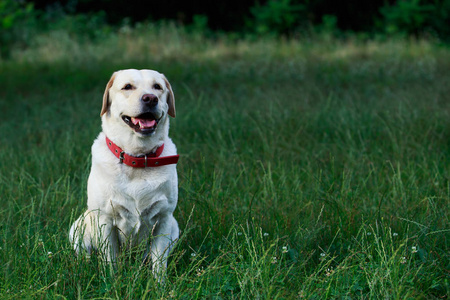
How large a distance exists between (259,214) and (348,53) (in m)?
9.42

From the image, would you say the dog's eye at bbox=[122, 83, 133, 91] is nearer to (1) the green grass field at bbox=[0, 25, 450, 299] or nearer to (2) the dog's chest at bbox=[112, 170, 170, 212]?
(2) the dog's chest at bbox=[112, 170, 170, 212]

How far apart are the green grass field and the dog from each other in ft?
0.45

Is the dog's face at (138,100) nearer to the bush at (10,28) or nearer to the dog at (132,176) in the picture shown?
the dog at (132,176)

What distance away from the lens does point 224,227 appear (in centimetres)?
353

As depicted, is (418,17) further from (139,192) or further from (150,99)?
(139,192)

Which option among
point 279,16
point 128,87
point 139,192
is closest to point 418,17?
point 279,16

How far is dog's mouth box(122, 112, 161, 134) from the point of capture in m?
3.07

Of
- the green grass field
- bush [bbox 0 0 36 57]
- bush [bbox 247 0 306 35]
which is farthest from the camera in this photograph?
bush [bbox 247 0 306 35]

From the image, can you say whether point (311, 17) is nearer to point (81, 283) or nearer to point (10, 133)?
point (10, 133)

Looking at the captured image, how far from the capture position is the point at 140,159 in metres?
3.11

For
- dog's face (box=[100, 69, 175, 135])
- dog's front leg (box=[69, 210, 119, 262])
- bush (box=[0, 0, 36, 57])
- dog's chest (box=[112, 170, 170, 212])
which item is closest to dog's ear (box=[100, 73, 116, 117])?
dog's face (box=[100, 69, 175, 135])

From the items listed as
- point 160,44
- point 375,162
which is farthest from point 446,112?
point 160,44

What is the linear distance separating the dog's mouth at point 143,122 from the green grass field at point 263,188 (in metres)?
0.52

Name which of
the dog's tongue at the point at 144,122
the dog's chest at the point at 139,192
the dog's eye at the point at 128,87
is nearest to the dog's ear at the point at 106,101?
the dog's eye at the point at 128,87
